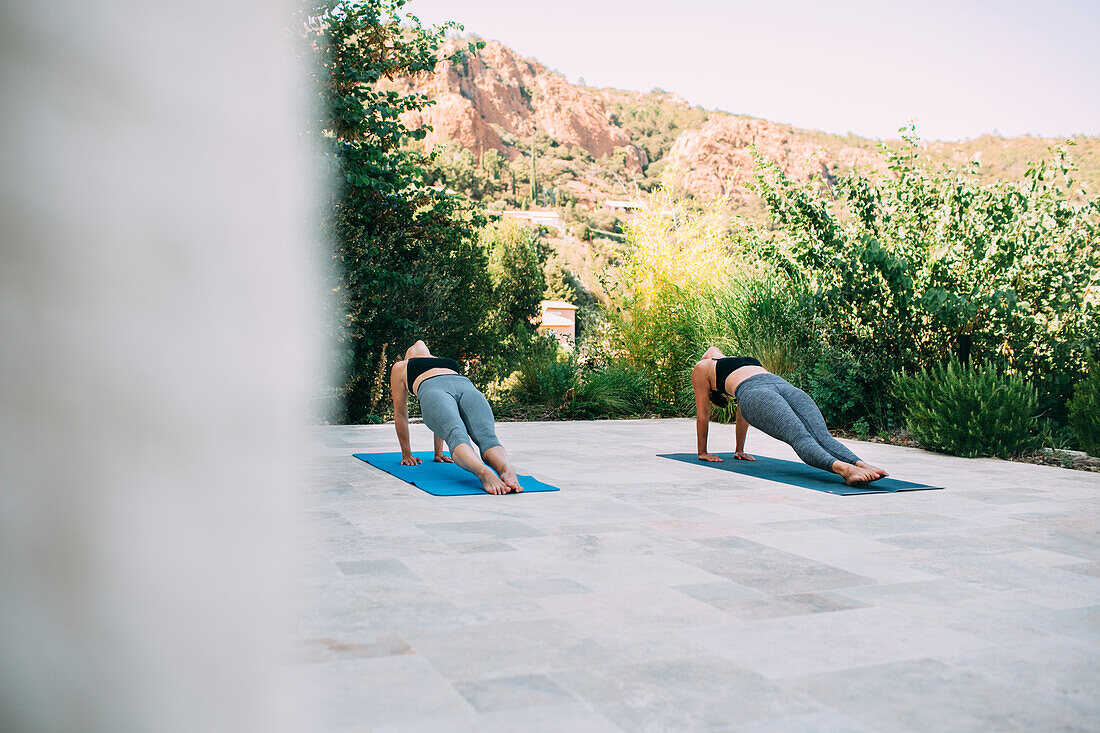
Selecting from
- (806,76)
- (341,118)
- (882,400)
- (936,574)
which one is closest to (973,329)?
(882,400)

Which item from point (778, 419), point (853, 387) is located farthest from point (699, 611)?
point (853, 387)

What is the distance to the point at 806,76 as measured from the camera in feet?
144

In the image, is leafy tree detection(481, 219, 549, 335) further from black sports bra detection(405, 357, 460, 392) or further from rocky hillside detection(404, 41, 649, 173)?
rocky hillside detection(404, 41, 649, 173)

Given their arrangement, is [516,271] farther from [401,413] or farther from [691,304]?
[401,413]

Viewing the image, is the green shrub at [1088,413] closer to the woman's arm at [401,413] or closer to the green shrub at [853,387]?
the green shrub at [853,387]

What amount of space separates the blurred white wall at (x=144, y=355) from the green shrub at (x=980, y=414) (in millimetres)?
6804

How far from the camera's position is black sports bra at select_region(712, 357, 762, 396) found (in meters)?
5.53

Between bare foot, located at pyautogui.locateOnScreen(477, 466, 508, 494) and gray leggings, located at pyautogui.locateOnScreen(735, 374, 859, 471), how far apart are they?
166 cm

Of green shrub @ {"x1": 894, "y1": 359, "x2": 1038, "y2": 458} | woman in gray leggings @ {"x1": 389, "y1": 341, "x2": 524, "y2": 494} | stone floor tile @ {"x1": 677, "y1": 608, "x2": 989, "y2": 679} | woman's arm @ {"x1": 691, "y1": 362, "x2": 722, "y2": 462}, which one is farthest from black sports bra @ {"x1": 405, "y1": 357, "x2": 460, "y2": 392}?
green shrub @ {"x1": 894, "y1": 359, "x2": 1038, "y2": 458}

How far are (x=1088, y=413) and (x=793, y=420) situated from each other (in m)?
2.98

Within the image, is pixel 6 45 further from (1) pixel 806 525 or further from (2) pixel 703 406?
(2) pixel 703 406

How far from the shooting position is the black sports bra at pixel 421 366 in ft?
17.4

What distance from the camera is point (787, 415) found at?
4965 mm

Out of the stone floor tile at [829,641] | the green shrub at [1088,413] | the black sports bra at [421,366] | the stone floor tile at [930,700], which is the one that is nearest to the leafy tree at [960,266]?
the green shrub at [1088,413]
